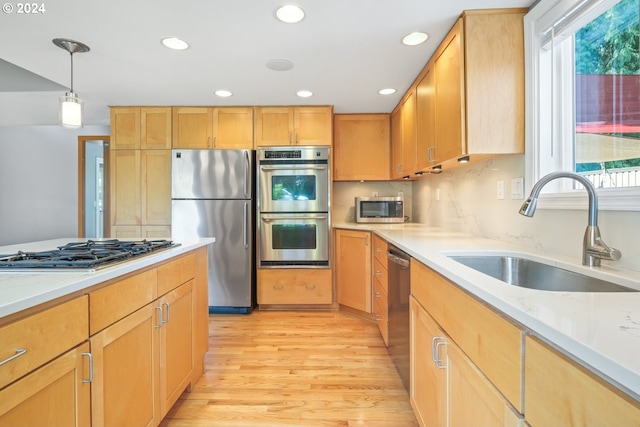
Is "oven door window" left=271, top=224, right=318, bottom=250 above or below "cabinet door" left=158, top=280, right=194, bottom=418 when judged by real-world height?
above

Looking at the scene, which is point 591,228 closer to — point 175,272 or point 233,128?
point 175,272

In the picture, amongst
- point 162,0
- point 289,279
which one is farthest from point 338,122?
point 162,0

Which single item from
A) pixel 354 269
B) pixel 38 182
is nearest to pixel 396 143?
pixel 354 269

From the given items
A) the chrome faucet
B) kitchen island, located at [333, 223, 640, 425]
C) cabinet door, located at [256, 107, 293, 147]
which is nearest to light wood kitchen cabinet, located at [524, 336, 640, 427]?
kitchen island, located at [333, 223, 640, 425]

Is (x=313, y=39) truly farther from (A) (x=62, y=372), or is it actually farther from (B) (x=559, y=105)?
(A) (x=62, y=372)

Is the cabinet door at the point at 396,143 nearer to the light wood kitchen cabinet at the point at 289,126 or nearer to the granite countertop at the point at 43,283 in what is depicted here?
the light wood kitchen cabinet at the point at 289,126

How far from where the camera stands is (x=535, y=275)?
1253 millimetres

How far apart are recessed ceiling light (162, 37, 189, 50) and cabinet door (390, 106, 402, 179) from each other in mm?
2002

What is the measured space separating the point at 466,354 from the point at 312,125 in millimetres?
2670

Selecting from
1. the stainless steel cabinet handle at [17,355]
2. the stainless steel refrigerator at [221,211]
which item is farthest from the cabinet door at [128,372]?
the stainless steel refrigerator at [221,211]

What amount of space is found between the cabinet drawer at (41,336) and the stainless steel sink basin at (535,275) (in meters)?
1.43

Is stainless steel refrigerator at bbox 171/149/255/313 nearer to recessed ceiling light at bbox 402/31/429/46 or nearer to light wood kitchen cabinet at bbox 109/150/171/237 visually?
light wood kitchen cabinet at bbox 109/150/171/237

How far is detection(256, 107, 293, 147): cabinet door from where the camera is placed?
3102 millimetres

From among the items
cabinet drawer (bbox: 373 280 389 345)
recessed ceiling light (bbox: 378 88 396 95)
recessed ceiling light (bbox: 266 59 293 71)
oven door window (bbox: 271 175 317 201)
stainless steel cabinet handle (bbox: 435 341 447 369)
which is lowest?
cabinet drawer (bbox: 373 280 389 345)
